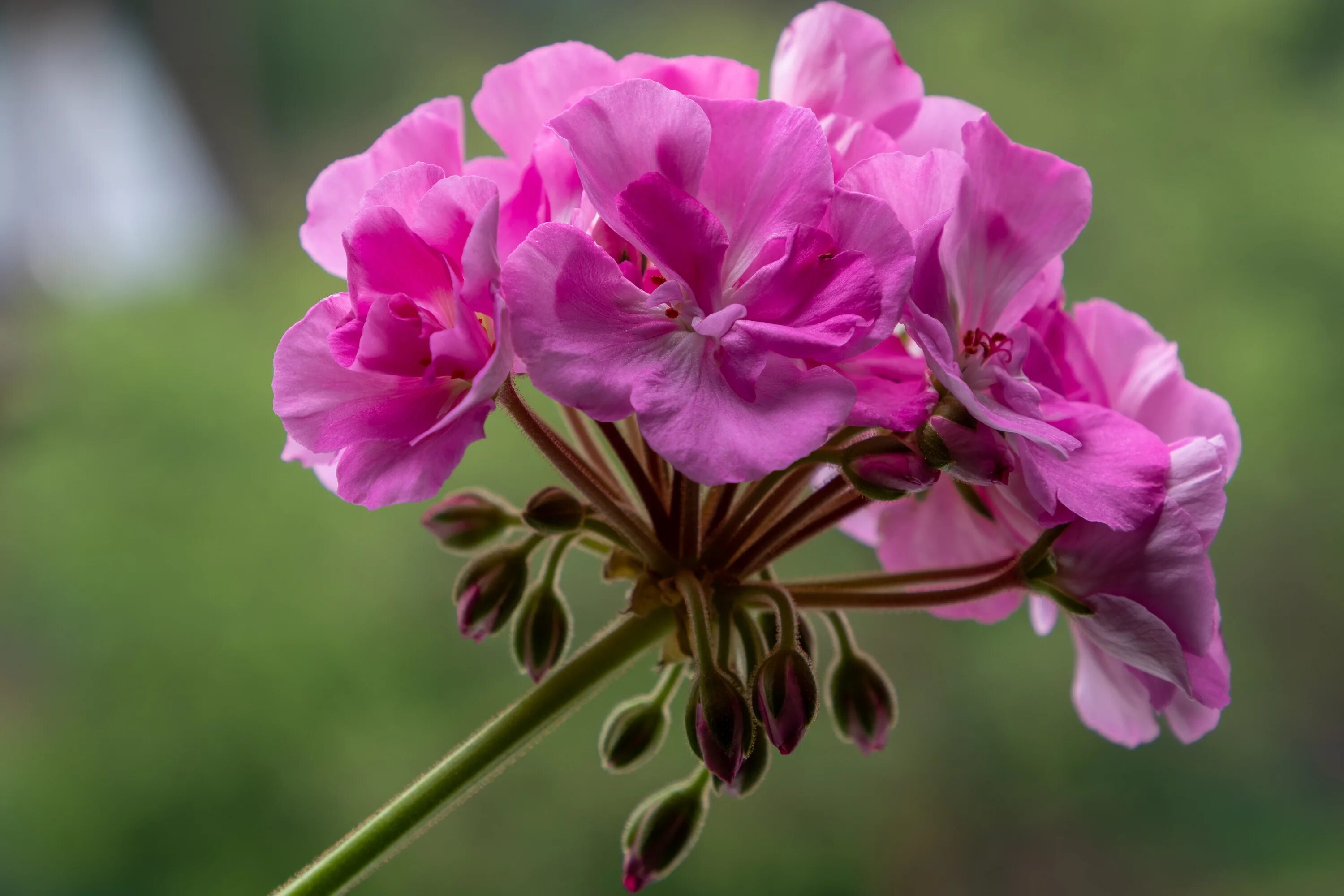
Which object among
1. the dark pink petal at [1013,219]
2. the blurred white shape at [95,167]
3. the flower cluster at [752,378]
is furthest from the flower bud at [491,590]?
the blurred white shape at [95,167]

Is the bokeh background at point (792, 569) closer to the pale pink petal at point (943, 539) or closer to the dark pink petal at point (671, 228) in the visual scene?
the pale pink petal at point (943, 539)

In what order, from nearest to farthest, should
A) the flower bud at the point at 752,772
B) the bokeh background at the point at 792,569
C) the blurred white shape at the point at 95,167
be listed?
the flower bud at the point at 752,772 < the bokeh background at the point at 792,569 < the blurred white shape at the point at 95,167

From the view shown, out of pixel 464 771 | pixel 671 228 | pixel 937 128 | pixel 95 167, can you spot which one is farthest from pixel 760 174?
pixel 95 167

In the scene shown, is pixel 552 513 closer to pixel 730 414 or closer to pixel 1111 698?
pixel 730 414

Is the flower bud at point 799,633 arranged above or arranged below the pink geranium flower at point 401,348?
below

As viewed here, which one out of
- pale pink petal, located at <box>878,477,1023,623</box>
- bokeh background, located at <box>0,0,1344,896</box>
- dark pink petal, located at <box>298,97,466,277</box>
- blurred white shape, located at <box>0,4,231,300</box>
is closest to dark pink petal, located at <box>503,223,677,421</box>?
dark pink petal, located at <box>298,97,466,277</box>

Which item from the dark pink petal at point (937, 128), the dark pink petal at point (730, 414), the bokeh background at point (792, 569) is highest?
the dark pink petal at point (937, 128)
